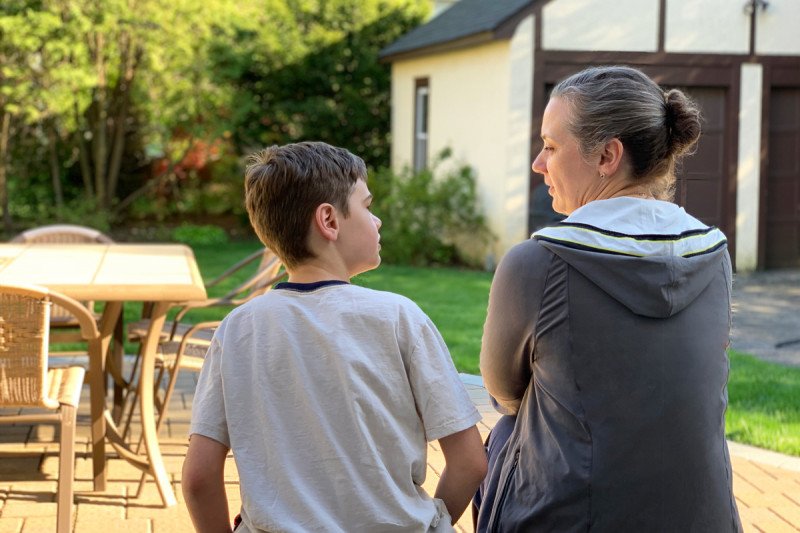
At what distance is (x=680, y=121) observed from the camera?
1.99m

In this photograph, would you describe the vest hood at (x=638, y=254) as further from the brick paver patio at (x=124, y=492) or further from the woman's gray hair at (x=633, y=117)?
the brick paver patio at (x=124, y=492)

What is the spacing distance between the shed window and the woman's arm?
13545 mm

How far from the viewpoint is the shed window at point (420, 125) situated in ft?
50.8

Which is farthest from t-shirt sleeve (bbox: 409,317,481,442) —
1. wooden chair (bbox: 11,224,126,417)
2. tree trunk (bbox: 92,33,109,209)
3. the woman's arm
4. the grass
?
tree trunk (bbox: 92,33,109,209)

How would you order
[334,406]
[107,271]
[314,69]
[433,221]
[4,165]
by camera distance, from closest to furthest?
[334,406] < [107,271] < [433,221] < [4,165] < [314,69]

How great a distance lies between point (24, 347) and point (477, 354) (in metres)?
3.74

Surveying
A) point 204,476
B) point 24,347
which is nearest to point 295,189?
point 204,476

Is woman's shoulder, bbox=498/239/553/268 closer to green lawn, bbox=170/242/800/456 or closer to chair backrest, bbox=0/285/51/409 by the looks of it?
green lawn, bbox=170/242/800/456

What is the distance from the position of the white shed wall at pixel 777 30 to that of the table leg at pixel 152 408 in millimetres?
10371

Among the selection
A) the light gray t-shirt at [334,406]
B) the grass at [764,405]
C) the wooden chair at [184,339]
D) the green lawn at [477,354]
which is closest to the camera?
the light gray t-shirt at [334,406]

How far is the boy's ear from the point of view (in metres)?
1.86

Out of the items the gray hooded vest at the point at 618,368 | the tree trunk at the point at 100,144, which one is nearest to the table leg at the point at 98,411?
the gray hooded vest at the point at 618,368

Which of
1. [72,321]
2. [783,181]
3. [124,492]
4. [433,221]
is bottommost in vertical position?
[124,492]

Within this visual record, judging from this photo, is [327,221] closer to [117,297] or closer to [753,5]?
[117,297]
